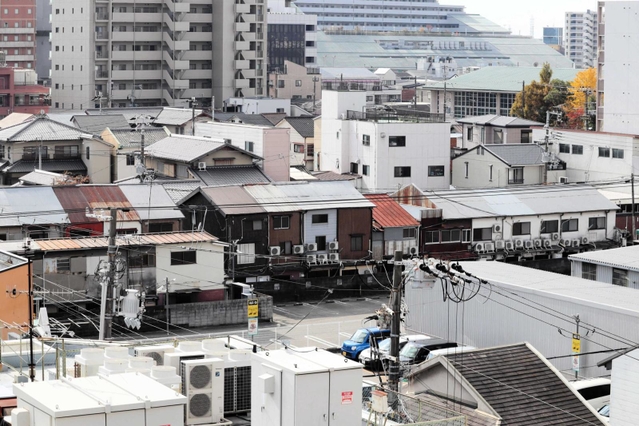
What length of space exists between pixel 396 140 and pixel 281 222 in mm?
10027

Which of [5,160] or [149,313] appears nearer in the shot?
[149,313]

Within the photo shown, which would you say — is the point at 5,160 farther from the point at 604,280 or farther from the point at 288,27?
the point at 288,27

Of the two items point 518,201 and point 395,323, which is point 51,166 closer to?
point 518,201

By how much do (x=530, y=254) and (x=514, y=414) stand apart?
60.5 feet

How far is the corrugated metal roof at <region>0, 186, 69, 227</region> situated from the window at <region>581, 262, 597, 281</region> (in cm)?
1201

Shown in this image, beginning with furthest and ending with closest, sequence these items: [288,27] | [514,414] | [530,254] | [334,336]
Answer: [288,27] < [530,254] < [334,336] < [514,414]

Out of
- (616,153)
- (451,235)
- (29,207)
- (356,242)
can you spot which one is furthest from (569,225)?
(29,207)

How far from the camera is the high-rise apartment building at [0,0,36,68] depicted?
8119 cm

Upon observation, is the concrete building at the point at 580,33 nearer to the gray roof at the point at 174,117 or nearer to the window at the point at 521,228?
the gray roof at the point at 174,117

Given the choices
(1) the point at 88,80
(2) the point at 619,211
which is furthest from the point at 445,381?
(1) the point at 88,80

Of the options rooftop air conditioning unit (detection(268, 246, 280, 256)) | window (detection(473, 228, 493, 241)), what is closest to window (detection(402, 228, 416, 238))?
window (detection(473, 228, 493, 241))

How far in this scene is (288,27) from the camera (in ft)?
284

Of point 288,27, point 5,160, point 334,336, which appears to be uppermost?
point 288,27

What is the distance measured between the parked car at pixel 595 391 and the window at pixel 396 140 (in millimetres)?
20331
